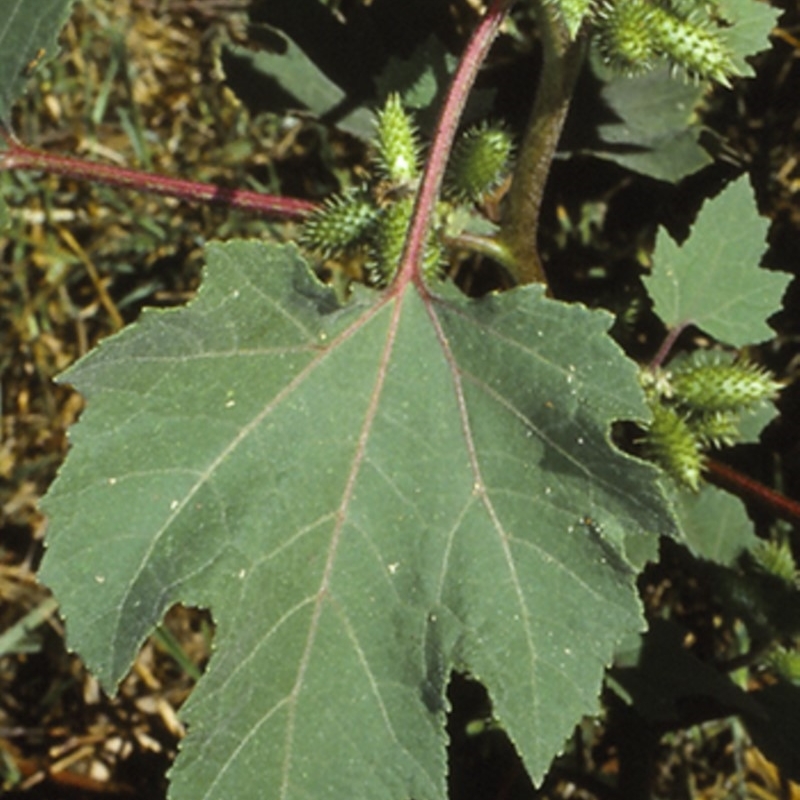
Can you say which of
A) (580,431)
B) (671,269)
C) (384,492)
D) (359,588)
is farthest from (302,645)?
(671,269)

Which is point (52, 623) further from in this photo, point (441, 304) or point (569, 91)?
point (569, 91)

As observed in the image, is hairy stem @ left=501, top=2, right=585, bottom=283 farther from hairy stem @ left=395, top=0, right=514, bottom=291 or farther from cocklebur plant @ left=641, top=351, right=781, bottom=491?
cocklebur plant @ left=641, top=351, right=781, bottom=491

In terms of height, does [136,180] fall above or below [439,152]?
below


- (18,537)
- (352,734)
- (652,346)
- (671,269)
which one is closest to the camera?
(352,734)

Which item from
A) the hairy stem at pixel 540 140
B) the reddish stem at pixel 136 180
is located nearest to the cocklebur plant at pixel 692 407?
the hairy stem at pixel 540 140

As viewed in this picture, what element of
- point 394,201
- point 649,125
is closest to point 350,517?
point 394,201

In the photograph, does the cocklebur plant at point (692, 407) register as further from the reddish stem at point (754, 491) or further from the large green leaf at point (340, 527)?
the large green leaf at point (340, 527)

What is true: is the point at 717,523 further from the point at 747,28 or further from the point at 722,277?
the point at 747,28
